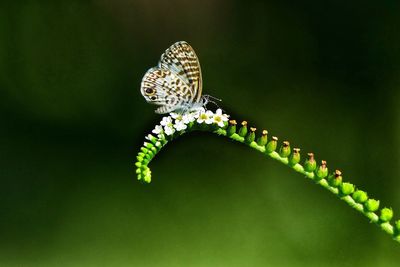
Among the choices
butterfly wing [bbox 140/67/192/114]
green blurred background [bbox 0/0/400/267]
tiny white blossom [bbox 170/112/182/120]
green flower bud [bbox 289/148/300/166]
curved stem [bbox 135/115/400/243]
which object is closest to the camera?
curved stem [bbox 135/115/400/243]

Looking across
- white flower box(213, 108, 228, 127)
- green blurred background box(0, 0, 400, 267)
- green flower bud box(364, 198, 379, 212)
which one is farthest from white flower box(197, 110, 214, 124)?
green blurred background box(0, 0, 400, 267)

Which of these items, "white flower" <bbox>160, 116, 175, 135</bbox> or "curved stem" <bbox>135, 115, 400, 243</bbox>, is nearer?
"curved stem" <bbox>135, 115, 400, 243</bbox>

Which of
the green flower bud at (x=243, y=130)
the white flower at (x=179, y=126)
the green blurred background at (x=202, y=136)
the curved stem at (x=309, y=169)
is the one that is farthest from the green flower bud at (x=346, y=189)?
the green blurred background at (x=202, y=136)

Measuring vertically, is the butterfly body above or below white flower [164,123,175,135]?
above

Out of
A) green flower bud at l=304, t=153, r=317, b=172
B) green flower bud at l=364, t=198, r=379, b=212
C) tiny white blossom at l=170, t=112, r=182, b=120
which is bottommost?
green flower bud at l=364, t=198, r=379, b=212

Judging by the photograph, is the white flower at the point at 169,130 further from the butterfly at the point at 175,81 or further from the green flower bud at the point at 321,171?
the green flower bud at the point at 321,171

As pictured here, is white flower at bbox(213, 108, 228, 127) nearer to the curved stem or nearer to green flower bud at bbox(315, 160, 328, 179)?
the curved stem

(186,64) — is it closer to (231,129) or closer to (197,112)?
(197,112)

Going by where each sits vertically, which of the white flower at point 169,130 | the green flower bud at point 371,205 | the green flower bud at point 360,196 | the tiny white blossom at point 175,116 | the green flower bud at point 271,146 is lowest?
the green flower bud at point 371,205
